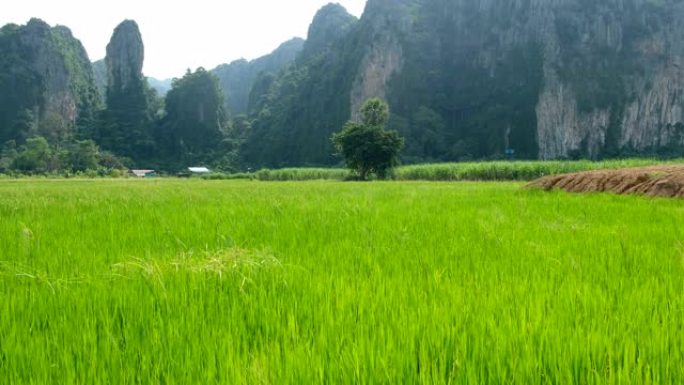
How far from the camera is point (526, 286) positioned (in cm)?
189

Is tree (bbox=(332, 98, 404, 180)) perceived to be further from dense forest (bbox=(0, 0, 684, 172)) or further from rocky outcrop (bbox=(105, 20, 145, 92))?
rocky outcrop (bbox=(105, 20, 145, 92))

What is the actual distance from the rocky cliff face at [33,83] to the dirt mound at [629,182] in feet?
415

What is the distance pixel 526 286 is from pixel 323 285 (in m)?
0.88

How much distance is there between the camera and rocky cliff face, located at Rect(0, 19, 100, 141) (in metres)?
113

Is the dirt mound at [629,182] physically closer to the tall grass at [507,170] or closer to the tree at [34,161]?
the tall grass at [507,170]

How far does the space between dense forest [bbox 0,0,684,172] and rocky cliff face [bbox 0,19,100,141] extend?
37 cm

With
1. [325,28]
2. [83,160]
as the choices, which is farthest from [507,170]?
[325,28]

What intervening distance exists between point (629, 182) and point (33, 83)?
143141 millimetres

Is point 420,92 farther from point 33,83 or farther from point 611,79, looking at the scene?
point 33,83

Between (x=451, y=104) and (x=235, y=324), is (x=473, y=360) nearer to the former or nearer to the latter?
(x=235, y=324)

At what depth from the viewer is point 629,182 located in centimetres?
882

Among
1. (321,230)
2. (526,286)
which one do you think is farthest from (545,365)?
(321,230)

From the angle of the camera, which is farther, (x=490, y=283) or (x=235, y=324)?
(x=490, y=283)

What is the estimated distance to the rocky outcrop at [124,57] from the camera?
125125 millimetres
